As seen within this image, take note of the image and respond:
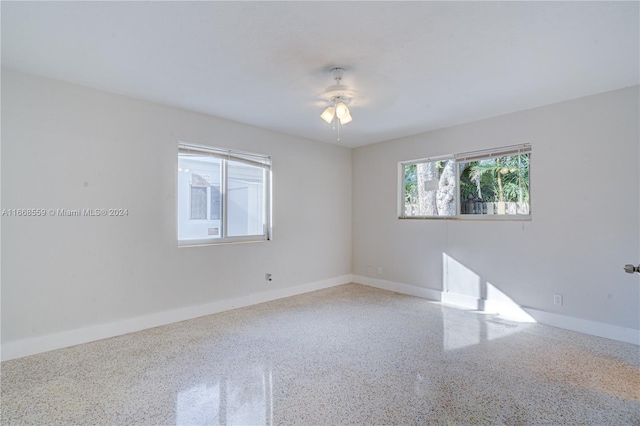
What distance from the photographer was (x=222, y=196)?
13.3 ft

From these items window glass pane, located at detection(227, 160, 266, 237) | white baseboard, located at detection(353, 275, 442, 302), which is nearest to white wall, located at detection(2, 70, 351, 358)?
window glass pane, located at detection(227, 160, 266, 237)

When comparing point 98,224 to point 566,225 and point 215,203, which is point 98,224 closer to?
point 215,203

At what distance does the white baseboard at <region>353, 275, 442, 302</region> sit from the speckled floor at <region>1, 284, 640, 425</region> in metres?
0.95

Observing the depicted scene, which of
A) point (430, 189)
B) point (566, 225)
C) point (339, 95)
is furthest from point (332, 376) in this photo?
point (430, 189)

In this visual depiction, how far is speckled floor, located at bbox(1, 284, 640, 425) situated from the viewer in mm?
1918

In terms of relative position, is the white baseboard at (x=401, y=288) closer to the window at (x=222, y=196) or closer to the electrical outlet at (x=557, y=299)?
the electrical outlet at (x=557, y=299)

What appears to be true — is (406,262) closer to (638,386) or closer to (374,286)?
(374,286)

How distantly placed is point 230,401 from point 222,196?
2553mm

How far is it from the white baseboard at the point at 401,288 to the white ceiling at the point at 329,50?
258 centimetres

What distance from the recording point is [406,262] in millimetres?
4863

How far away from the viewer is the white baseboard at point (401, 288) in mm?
4500

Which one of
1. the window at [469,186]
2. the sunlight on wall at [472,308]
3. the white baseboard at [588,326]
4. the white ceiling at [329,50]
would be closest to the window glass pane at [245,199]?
the white ceiling at [329,50]

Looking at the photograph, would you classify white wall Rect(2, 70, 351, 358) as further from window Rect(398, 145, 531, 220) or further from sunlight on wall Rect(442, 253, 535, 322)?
sunlight on wall Rect(442, 253, 535, 322)

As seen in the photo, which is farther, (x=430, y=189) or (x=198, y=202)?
(x=430, y=189)
